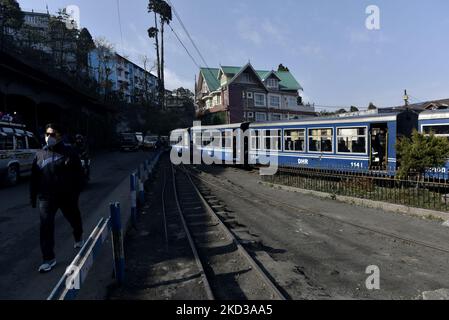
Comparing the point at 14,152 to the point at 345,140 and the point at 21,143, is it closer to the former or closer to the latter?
the point at 21,143

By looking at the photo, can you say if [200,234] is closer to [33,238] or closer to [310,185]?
[33,238]

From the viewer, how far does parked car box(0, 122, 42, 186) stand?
14669 mm

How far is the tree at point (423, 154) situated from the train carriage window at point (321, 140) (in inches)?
217

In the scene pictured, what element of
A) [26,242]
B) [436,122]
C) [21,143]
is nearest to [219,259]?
[26,242]

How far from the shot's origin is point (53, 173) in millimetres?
5797

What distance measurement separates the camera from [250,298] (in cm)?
505

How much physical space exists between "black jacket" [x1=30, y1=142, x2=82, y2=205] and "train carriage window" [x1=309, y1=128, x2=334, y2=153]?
1371 cm

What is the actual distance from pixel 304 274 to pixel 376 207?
20.5ft

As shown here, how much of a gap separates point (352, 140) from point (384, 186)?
429 centimetres

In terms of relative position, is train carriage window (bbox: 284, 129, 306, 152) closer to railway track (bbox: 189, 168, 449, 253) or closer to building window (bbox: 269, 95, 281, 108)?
railway track (bbox: 189, 168, 449, 253)

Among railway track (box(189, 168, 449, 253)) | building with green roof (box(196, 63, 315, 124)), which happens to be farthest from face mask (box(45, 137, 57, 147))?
building with green roof (box(196, 63, 315, 124))

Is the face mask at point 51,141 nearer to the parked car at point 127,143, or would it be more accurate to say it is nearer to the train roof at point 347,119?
the train roof at point 347,119

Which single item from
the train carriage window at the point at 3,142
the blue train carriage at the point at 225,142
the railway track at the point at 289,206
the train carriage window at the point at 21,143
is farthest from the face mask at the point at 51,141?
Answer: the blue train carriage at the point at 225,142

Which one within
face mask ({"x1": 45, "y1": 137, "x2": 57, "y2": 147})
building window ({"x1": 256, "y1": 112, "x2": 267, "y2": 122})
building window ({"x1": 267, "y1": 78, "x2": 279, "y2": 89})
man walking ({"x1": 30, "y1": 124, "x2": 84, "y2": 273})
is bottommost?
man walking ({"x1": 30, "y1": 124, "x2": 84, "y2": 273})
